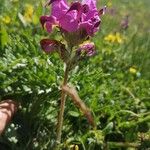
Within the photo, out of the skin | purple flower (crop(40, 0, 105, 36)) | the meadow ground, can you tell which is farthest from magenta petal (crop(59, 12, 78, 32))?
the skin

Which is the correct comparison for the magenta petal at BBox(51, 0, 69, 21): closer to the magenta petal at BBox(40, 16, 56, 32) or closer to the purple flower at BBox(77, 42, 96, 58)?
the magenta petal at BBox(40, 16, 56, 32)

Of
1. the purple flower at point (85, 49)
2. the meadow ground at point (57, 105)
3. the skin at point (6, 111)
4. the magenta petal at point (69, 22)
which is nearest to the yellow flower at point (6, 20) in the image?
the meadow ground at point (57, 105)

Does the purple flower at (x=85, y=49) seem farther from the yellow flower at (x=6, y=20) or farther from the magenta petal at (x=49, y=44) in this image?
the yellow flower at (x=6, y=20)

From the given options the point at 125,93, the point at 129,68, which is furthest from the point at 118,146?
the point at 129,68

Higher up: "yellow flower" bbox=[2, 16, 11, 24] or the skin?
"yellow flower" bbox=[2, 16, 11, 24]

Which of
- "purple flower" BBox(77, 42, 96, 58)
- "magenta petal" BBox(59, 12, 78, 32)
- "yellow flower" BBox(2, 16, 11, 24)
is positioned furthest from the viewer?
"yellow flower" BBox(2, 16, 11, 24)

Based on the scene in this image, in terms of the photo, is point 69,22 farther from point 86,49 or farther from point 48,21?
point 86,49
